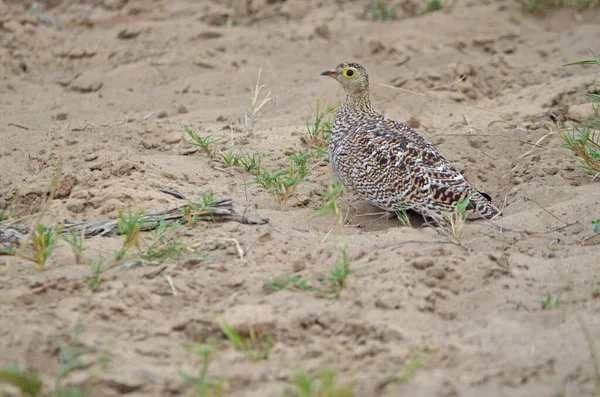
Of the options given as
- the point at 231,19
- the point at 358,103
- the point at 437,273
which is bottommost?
the point at 437,273

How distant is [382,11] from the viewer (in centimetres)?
893

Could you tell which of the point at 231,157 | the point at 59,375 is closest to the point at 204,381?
the point at 59,375

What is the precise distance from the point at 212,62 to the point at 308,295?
186 inches

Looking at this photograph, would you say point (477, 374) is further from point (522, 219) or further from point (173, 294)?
point (522, 219)

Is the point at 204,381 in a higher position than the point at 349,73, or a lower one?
lower

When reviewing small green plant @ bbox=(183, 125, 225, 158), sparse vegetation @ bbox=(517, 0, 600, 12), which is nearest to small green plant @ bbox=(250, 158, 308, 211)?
small green plant @ bbox=(183, 125, 225, 158)

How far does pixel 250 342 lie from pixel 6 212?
8.12ft

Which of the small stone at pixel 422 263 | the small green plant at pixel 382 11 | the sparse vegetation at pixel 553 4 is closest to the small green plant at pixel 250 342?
the small stone at pixel 422 263

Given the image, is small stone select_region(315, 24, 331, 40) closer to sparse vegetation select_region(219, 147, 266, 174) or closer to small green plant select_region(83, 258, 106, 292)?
sparse vegetation select_region(219, 147, 266, 174)

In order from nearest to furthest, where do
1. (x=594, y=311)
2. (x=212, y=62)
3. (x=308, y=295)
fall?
1. (x=594, y=311)
2. (x=308, y=295)
3. (x=212, y=62)

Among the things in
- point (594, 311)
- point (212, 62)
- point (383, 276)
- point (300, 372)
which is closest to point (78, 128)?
point (212, 62)

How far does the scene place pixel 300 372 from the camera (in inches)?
114

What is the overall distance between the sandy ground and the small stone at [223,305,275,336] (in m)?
0.02

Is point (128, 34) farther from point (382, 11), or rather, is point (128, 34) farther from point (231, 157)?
point (231, 157)
